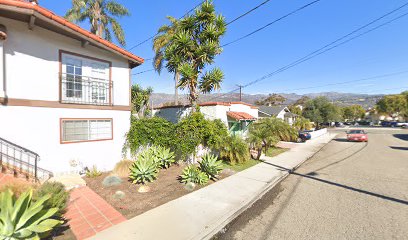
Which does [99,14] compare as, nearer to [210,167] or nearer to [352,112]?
[210,167]

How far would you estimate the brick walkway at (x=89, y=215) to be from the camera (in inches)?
177

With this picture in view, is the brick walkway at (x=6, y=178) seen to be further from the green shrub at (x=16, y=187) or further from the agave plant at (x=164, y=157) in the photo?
the agave plant at (x=164, y=157)

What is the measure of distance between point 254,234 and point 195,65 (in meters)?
9.49

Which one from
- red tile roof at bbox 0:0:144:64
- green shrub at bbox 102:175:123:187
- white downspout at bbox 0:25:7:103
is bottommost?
green shrub at bbox 102:175:123:187

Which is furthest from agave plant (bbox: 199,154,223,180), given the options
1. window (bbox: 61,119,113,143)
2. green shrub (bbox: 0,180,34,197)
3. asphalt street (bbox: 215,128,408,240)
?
green shrub (bbox: 0,180,34,197)

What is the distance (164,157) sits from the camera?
935cm

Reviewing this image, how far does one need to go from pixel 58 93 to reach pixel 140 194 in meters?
5.50

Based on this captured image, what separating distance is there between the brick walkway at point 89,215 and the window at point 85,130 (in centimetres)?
293

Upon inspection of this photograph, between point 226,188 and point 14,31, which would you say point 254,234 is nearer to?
point 226,188

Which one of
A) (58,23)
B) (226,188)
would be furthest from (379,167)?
(58,23)

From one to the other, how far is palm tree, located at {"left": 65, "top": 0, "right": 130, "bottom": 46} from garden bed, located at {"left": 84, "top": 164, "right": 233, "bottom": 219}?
53.7ft

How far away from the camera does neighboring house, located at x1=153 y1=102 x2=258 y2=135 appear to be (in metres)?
13.8

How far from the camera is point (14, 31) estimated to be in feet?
23.0

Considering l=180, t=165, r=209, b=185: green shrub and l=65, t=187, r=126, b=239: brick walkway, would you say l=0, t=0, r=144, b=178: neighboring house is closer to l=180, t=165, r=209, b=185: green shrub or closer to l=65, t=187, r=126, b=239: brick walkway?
l=65, t=187, r=126, b=239: brick walkway
